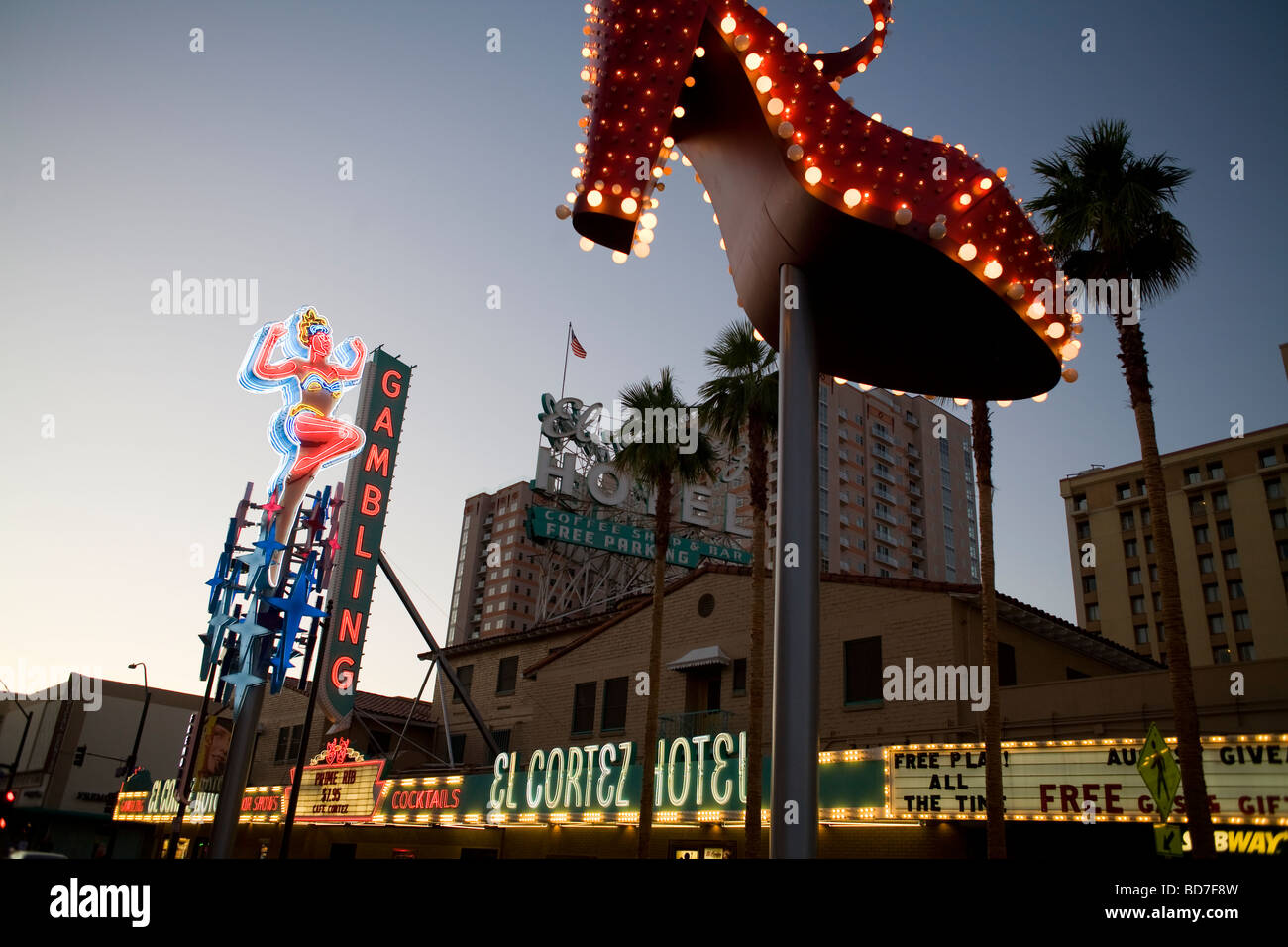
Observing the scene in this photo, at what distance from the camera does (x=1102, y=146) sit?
53.8 feet

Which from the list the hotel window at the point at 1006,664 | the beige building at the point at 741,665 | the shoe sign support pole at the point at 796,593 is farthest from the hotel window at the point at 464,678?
the shoe sign support pole at the point at 796,593

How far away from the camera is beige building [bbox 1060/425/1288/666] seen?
76312mm

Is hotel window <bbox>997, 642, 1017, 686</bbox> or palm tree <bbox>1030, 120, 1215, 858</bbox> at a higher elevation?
palm tree <bbox>1030, 120, 1215, 858</bbox>

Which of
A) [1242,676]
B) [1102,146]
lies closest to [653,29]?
[1102,146]

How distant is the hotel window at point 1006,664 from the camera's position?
22109mm

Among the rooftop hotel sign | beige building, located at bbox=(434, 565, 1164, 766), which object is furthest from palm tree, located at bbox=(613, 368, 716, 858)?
the rooftop hotel sign

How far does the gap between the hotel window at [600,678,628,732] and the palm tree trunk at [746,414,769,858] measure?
8.88 metres

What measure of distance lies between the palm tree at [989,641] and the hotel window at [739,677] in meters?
9.00

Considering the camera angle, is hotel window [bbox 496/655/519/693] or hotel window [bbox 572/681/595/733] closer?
hotel window [bbox 572/681/595/733]

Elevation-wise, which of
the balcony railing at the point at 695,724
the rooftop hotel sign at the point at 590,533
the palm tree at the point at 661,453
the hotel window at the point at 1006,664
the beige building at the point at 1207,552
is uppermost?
the beige building at the point at 1207,552

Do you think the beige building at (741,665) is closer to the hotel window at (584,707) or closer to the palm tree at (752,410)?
the hotel window at (584,707)

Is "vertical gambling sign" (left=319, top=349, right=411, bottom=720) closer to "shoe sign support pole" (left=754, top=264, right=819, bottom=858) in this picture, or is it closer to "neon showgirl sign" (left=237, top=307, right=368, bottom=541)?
"neon showgirl sign" (left=237, top=307, right=368, bottom=541)
